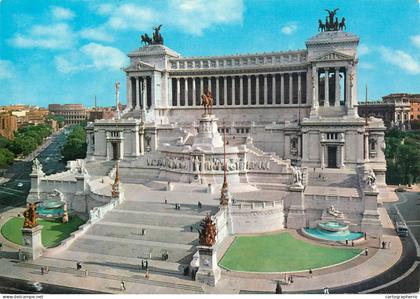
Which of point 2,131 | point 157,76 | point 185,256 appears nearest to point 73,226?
point 185,256

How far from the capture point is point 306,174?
162ft

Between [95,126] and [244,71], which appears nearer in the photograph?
[95,126]

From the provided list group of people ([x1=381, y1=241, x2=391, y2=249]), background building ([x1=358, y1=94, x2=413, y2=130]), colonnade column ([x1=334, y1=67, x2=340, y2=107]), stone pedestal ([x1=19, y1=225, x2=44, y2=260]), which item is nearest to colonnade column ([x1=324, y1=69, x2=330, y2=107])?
colonnade column ([x1=334, y1=67, x2=340, y2=107])

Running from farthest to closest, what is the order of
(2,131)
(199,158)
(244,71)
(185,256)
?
(2,131) < (244,71) < (199,158) < (185,256)

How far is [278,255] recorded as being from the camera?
3180 centimetres

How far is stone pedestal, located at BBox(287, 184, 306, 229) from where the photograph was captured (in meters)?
39.3

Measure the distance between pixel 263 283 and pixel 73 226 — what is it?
2166 centimetres

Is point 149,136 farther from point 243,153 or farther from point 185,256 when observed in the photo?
point 185,256

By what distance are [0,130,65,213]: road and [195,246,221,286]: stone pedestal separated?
100 feet

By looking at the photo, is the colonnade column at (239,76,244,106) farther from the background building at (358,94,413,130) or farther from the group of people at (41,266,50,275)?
the group of people at (41,266,50,275)

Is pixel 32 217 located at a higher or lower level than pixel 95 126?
lower

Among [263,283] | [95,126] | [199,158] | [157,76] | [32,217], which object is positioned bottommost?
[263,283]

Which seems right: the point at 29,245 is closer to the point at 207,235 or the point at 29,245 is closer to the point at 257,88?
the point at 207,235

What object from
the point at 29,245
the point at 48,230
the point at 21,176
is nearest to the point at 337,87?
the point at 48,230
